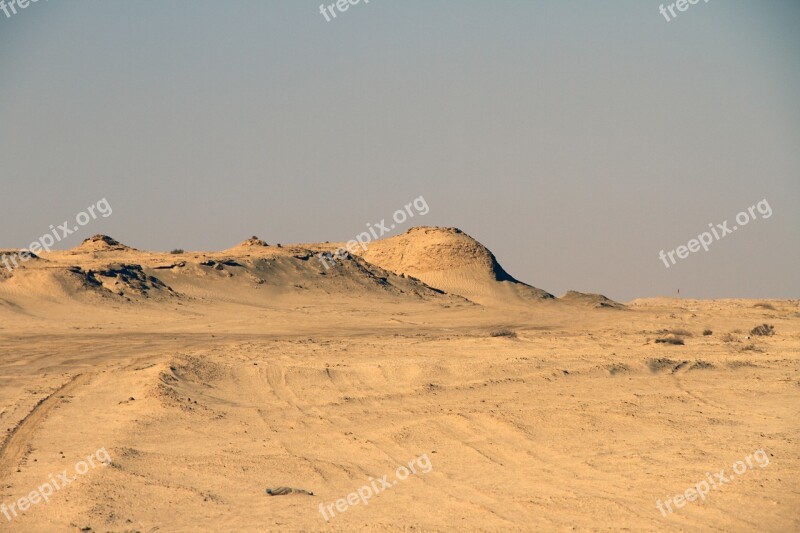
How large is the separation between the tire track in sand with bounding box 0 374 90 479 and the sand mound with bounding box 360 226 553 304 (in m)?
40.3

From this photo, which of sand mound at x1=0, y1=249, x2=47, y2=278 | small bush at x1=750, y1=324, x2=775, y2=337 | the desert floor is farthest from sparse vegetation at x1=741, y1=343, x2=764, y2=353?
sand mound at x1=0, y1=249, x2=47, y2=278

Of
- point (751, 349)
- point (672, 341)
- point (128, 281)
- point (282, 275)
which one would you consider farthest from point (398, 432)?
point (282, 275)

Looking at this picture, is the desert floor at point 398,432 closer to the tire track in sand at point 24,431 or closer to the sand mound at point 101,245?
the tire track in sand at point 24,431

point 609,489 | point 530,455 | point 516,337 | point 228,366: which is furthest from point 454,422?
point 516,337

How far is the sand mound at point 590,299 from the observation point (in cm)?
5884

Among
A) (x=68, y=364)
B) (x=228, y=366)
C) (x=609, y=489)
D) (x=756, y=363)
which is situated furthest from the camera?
(x=756, y=363)

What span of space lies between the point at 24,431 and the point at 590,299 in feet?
161

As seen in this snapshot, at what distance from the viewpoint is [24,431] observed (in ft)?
47.0

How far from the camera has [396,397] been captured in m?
18.5

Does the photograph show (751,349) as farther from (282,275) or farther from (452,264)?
(452,264)

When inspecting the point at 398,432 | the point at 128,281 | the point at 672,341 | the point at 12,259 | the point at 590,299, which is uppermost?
the point at 12,259

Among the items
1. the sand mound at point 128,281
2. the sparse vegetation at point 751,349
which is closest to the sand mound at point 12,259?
the sand mound at point 128,281

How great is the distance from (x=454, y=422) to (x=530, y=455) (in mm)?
2111

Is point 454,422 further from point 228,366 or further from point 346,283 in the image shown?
point 346,283
